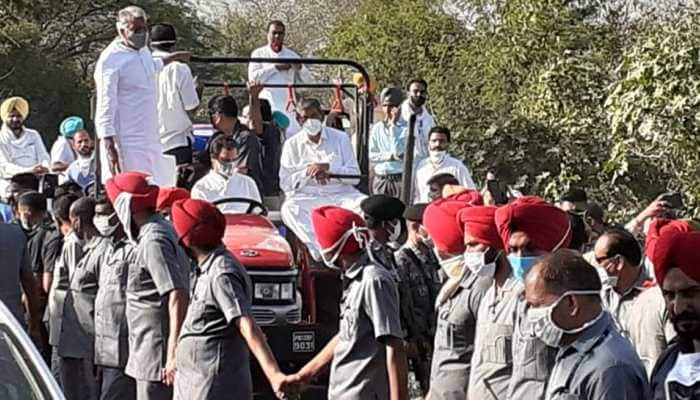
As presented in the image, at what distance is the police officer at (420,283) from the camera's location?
8.47 m

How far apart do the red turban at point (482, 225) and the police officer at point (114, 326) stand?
235 cm

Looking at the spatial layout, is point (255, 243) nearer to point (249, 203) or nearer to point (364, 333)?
point (249, 203)

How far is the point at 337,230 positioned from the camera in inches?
282

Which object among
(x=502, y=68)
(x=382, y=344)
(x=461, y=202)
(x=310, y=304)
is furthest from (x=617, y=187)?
(x=502, y=68)

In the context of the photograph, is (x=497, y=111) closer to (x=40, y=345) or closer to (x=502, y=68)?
(x=502, y=68)

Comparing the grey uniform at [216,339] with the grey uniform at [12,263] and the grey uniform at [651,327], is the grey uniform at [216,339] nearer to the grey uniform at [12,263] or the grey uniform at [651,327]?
the grey uniform at [651,327]

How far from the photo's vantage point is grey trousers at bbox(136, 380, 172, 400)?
8.04m

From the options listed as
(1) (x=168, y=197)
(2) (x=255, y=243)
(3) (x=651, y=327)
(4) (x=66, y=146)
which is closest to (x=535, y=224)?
(3) (x=651, y=327)

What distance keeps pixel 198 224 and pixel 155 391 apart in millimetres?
1223

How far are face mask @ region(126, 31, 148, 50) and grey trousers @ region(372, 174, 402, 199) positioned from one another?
3.03 metres

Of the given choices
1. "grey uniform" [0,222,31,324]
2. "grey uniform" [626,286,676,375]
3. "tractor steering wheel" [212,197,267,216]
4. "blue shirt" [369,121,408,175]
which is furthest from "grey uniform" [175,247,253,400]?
"blue shirt" [369,121,408,175]

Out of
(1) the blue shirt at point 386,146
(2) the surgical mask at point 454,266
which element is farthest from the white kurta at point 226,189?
(2) the surgical mask at point 454,266

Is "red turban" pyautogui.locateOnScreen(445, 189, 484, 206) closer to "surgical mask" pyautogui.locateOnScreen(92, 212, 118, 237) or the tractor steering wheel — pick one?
"surgical mask" pyautogui.locateOnScreen(92, 212, 118, 237)

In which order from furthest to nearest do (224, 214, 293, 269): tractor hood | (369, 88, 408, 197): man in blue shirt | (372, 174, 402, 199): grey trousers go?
(369, 88, 408, 197): man in blue shirt
(372, 174, 402, 199): grey trousers
(224, 214, 293, 269): tractor hood
